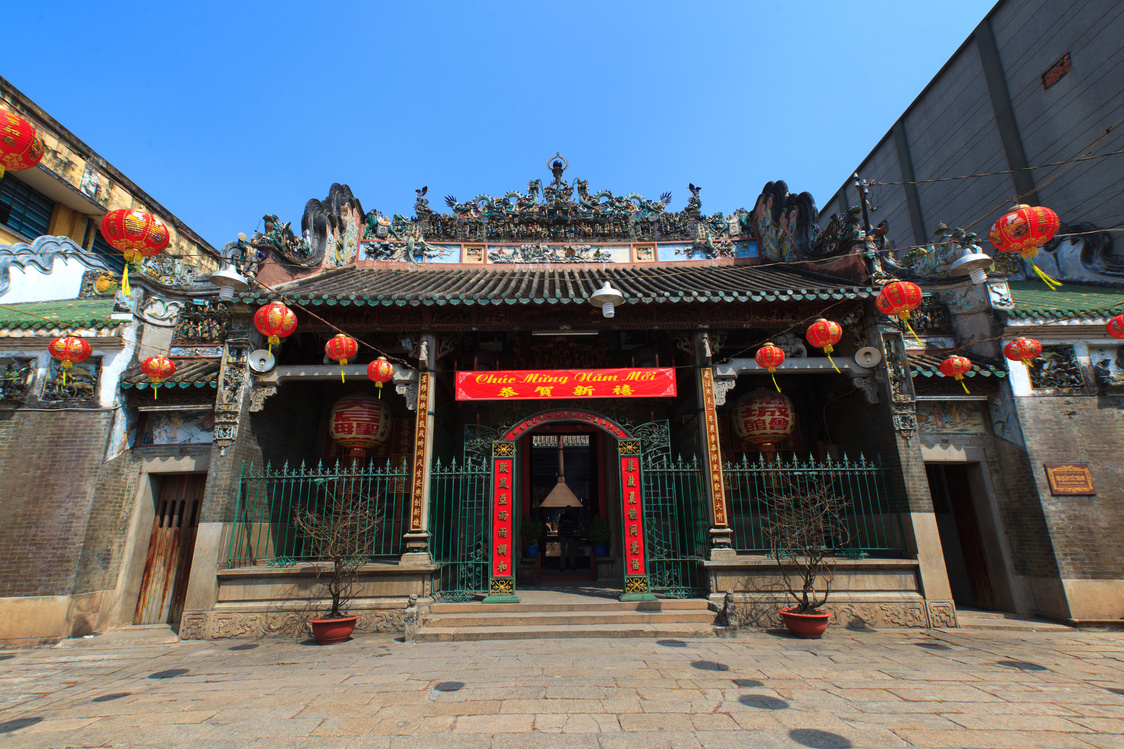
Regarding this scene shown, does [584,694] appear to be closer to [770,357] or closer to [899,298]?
[770,357]

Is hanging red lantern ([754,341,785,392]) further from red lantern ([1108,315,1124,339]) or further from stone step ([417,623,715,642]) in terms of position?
red lantern ([1108,315,1124,339])

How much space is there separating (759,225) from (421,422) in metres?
9.07

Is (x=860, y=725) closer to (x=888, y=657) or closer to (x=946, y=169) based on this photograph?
(x=888, y=657)

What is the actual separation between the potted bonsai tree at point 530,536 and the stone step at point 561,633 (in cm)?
355

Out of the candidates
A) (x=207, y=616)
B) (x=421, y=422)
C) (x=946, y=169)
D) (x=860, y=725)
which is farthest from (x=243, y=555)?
(x=946, y=169)

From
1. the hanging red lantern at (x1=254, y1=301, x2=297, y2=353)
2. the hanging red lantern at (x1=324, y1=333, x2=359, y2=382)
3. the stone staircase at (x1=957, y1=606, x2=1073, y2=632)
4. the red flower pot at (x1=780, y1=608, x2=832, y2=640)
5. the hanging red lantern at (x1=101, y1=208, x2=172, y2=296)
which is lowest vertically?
the stone staircase at (x1=957, y1=606, x2=1073, y2=632)

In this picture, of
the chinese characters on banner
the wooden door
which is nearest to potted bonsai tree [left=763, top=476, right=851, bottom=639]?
the chinese characters on banner

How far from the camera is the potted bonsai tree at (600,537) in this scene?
10.7m

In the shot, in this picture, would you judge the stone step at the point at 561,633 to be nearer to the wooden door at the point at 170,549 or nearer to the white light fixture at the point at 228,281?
the wooden door at the point at 170,549

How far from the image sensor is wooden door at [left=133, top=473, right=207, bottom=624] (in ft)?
28.2

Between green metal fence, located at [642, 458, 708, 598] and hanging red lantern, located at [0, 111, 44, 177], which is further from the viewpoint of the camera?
green metal fence, located at [642, 458, 708, 598]

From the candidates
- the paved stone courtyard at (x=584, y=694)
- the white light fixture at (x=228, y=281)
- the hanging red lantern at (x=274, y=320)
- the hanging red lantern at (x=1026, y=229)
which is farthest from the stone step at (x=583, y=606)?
the hanging red lantern at (x=1026, y=229)

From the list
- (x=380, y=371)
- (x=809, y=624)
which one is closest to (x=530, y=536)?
(x=380, y=371)

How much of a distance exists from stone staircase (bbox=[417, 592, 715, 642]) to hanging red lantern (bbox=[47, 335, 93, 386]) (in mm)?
6747
